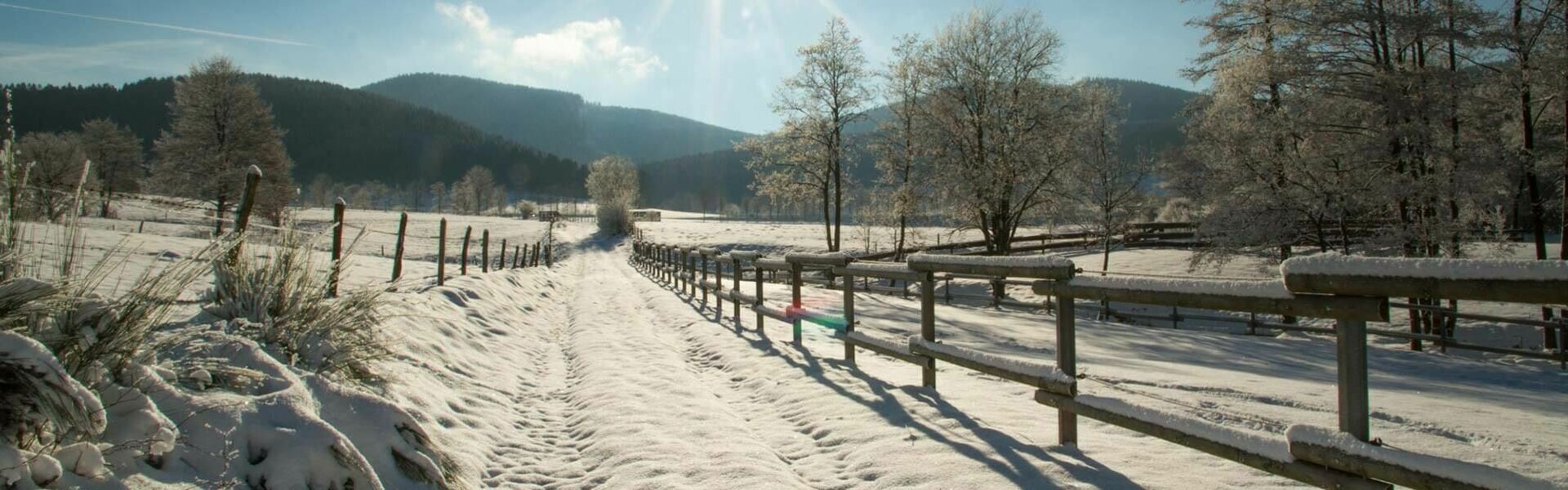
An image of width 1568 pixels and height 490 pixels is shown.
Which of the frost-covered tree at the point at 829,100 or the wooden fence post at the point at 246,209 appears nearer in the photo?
the wooden fence post at the point at 246,209

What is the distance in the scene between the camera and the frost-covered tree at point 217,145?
31734mm

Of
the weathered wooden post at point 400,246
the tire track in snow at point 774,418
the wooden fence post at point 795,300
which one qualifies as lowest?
the tire track in snow at point 774,418

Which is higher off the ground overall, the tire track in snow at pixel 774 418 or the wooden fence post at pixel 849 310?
the wooden fence post at pixel 849 310

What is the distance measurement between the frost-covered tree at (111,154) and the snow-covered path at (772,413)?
60.5m

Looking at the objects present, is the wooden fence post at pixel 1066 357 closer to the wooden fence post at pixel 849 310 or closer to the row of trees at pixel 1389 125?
the wooden fence post at pixel 849 310

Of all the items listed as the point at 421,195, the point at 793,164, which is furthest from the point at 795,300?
the point at 421,195

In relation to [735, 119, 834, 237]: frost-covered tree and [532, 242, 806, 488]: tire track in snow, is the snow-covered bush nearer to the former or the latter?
[532, 242, 806, 488]: tire track in snow

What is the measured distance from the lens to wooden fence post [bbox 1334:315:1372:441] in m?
2.41

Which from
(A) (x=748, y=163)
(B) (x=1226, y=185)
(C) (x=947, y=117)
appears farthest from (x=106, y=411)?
(A) (x=748, y=163)

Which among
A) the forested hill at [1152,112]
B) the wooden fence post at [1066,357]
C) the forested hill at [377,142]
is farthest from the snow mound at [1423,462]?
the forested hill at [377,142]

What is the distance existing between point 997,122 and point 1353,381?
20.0 meters

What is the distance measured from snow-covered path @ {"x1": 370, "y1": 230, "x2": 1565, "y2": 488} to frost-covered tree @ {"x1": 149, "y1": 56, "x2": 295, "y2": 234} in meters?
30.5

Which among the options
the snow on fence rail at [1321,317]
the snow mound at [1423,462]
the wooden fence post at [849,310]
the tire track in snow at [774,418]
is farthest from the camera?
the wooden fence post at [849,310]

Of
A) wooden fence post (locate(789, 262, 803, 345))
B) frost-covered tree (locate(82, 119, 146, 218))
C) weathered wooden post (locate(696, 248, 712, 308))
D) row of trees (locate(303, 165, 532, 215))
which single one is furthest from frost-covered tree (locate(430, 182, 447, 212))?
wooden fence post (locate(789, 262, 803, 345))
